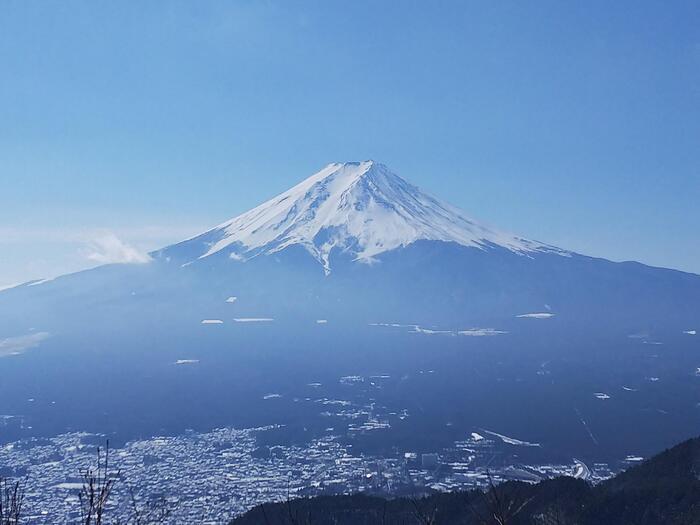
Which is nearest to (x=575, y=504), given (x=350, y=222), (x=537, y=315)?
(x=537, y=315)

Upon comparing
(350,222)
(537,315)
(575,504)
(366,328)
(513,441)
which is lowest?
(513,441)

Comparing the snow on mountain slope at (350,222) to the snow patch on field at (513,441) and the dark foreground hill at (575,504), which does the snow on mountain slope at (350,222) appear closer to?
the snow patch on field at (513,441)

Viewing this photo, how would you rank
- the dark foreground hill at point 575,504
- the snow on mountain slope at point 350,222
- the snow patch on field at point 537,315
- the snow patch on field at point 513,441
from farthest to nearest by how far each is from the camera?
the snow on mountain slope at point 350,222
the snow patch on field at point 537,315
the snow patch on field at point 513,441
the dark foreground hill at point 575,504

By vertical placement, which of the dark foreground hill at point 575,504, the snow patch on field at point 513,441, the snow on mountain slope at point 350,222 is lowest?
the snow patch on field at point 513,441

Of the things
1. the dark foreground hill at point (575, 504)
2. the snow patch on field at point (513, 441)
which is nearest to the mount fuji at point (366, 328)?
the snow patch on field at point (513, 441)

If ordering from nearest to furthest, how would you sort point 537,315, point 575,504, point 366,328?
point 575,504 → point 366,328 → point 537,315

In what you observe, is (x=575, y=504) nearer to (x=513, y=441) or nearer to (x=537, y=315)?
(x=513, y=441)
